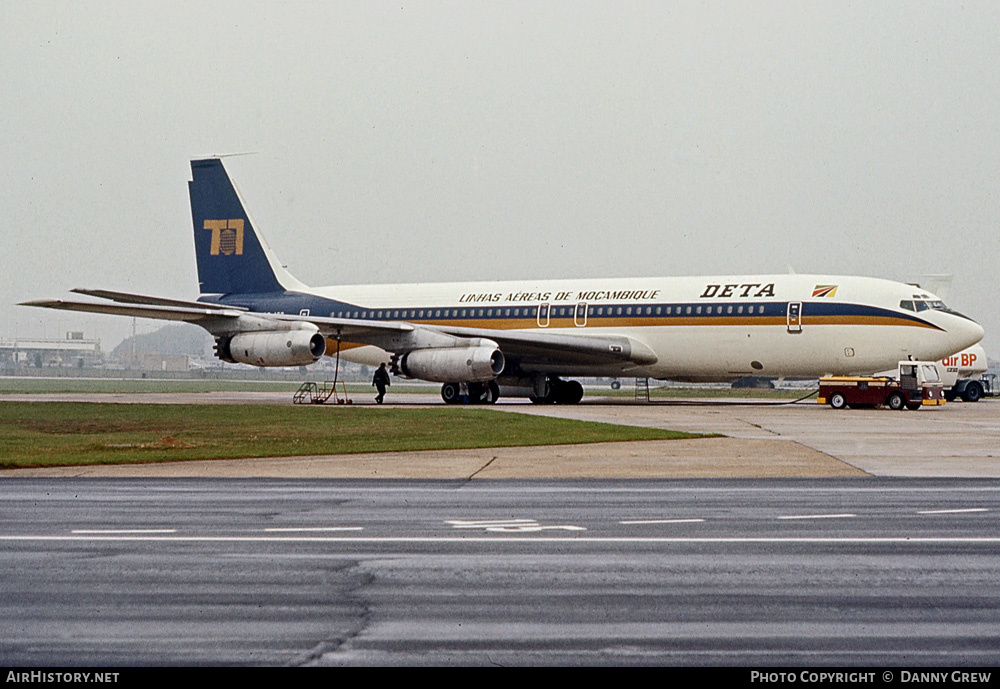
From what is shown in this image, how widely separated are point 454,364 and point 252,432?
1539 centimetres

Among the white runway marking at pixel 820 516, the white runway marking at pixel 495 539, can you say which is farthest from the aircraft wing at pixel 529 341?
the white runway marking at pixel 495 539

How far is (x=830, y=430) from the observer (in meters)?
24.8

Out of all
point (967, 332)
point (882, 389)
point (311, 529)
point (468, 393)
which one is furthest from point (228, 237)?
point (311, 529)

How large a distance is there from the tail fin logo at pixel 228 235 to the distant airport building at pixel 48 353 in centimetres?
7565

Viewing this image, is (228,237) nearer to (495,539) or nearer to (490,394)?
(490,394)

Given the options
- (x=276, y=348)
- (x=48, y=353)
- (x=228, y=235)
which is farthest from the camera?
(x=48, y=353)

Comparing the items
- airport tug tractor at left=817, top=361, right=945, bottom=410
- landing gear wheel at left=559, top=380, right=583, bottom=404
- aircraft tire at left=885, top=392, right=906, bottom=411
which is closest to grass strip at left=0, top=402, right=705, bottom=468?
landing gear wheel at left=559, top=380, right=583, bottom=404

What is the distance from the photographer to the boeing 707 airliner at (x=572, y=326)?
119ft

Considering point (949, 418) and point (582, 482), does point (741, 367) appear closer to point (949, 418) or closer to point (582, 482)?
point (949, 418)

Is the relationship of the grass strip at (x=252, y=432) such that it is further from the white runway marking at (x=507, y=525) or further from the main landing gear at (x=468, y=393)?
the main landing gear at (x=468, y=393)

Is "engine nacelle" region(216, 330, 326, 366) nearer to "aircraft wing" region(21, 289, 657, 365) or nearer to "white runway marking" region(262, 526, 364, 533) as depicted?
"aircraft wing" region(21, 289, 657, 365)

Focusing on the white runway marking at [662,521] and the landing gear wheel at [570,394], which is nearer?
the white runway marking at [662,521]

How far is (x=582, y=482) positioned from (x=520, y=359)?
27240 mm

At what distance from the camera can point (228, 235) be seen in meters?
47.5
